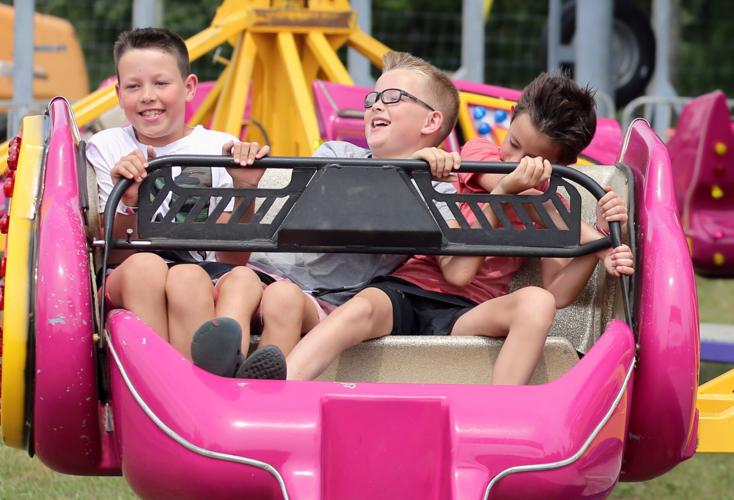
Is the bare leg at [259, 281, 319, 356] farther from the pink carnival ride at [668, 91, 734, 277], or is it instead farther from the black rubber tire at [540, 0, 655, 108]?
the black rubber tire at [540, 0, 655, 108]

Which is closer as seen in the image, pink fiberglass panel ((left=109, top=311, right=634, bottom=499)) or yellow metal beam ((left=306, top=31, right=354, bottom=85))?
pink fiberglass panel ((left=109, top=311, right=634, bottom=499))

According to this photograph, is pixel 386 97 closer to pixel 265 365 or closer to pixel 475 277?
pixel 475 277

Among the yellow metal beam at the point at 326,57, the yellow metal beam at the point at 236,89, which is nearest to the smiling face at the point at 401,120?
the yellow metal beam at the point at 236,89

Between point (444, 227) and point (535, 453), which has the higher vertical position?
point (444, 227)

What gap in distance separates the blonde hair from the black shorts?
0.46m

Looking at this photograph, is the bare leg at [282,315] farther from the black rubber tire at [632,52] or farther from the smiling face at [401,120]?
the black rubber tire at [632,52]

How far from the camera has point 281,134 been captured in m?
6.90

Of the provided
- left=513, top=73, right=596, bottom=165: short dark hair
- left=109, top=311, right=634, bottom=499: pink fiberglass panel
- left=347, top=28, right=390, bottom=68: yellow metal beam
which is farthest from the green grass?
left=347, top=28, right=390, bottom=68: yellow metal beam

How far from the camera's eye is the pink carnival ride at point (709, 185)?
7199 millimetres

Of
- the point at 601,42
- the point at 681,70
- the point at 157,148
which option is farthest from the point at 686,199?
the point at 681,70

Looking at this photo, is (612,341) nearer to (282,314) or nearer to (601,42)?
(282,314)

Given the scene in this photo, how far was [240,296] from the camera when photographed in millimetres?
3123

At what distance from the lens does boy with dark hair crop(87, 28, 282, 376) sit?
121 inches

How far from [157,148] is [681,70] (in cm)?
2035
